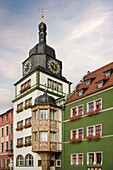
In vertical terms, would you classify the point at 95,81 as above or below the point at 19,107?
above

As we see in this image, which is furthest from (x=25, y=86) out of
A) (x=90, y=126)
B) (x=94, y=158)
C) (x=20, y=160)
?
(x=94, y=158)

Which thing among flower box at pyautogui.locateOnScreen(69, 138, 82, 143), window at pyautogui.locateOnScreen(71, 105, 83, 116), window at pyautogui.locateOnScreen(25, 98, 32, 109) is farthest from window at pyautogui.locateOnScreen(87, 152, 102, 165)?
window at pyautogui.locateOnScreen(25, 98, 32, 109)

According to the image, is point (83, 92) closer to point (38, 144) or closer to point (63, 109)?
point (63, 109)

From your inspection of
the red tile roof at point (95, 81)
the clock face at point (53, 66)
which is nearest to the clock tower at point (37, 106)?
the clock face at point (53, 66)

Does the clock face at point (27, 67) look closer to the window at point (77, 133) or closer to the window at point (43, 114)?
the window at point (43, 114)

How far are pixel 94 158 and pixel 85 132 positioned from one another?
370 cm

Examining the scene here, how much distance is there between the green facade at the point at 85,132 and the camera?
29.5m

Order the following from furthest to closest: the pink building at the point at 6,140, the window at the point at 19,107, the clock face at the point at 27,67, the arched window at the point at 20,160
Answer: the pink building at the point at 6,140, the clock face at the point at 27,67, the window at the point at 19,107, the arched window at the point at 20,160

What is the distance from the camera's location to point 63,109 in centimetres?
3853

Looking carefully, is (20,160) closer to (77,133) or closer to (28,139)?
(28,139)

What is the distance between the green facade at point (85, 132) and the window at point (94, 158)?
479 millimetres

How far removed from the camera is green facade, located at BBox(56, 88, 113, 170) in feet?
96.8

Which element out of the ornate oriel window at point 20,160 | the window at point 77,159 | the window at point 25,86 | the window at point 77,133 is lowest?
the ornate oriel window at point 20,160

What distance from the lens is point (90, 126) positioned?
3275 cm
